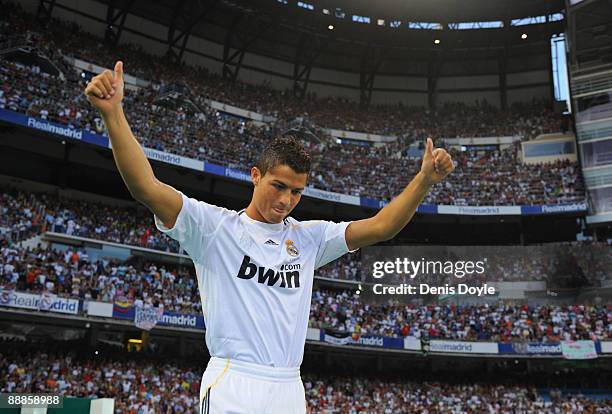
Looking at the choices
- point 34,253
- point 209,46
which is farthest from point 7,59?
point 209,46

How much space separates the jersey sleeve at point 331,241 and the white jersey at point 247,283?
9.8 inches

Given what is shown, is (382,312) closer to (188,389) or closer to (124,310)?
(188,389)

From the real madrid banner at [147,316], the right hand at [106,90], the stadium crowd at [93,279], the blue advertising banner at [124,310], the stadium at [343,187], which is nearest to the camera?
the right hand at [106,90]

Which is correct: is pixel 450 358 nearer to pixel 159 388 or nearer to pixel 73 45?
pixel 159 388

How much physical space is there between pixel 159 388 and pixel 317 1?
29.6 metres

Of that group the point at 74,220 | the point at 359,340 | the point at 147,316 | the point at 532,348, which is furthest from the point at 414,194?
the point at 532,348

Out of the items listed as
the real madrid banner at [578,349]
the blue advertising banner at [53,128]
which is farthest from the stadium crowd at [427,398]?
the blue advertising banner at [53,128]

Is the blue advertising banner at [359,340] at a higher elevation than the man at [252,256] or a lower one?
higher

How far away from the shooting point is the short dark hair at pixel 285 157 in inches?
139

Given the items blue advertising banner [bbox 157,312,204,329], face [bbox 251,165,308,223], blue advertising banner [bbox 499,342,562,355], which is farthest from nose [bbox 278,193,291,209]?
blue advertising banner [bbox 499,342,562,355]

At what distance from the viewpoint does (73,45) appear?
127 ft

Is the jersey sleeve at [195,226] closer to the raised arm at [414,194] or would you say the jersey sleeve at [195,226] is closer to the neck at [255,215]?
the neck at [255,215]

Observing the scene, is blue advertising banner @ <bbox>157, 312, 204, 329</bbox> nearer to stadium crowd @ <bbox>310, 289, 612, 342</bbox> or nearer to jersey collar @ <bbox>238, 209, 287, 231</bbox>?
stadium crowd @ <bbox>310, 289, 612, 342</bbox>
